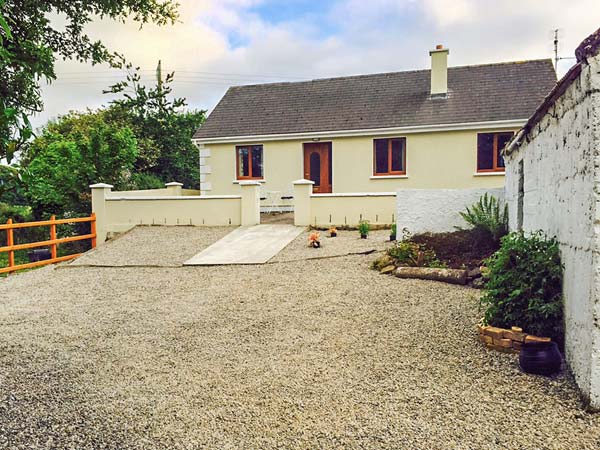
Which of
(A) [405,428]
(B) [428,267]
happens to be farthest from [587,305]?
(B) [428,267]

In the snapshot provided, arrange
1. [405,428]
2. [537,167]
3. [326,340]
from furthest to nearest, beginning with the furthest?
1. [537,167]
2. [326,340]
3. [405,428]

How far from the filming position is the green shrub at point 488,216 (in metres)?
8.60

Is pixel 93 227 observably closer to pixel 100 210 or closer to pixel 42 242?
pixel 100 210

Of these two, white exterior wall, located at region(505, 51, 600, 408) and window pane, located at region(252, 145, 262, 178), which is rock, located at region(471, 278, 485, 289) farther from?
window pane, located at region(252, 145, 262, 178)

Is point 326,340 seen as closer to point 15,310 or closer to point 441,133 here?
point 15,310

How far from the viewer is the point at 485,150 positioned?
15.7 meters

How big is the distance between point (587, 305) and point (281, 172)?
1452 cm

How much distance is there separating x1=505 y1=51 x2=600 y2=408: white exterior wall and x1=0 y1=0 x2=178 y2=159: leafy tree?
3459 millimetres

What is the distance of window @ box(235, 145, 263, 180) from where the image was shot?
17.8 m

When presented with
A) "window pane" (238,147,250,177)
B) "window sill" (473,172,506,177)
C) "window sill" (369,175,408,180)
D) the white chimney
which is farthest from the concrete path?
the white chimney

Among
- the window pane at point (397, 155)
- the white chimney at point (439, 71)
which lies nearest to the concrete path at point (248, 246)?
the window pane at point (397, 155)

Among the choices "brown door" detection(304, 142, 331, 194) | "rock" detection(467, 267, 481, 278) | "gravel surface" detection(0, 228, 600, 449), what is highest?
"brown door" detection(304, 142, 331, 194)

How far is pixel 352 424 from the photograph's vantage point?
11.0ft

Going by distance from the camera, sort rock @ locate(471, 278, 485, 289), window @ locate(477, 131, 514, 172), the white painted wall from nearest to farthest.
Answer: rock @ locate(471, 278, 485, 289) → the white painted wall → window @ locate(477, 131, 514, 172)
